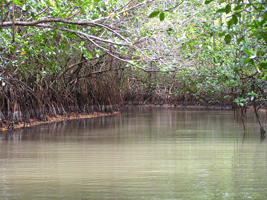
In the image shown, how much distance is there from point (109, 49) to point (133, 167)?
602 centimetres

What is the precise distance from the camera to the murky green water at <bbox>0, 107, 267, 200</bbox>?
3014 millimetres

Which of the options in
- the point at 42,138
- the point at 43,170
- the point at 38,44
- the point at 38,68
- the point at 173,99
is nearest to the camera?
the point at 43,170

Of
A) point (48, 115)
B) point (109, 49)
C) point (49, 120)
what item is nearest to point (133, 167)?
point (109, 49)

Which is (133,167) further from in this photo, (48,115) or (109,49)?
(48,115)

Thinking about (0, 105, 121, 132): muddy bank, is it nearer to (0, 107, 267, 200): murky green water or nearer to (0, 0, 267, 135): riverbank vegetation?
(0, 0, 267, 135): riverbank vegetation

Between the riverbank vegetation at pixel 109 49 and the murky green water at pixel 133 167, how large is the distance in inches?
35.3

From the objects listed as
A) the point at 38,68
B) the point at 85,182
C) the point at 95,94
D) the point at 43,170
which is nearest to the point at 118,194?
the point at 85,182

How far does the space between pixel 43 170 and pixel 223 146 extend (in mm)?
2676

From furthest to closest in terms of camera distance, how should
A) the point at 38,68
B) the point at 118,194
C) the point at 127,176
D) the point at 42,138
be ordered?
the point at 38,68 < the point at 42,138 < the point at 127,176 < the point at 118,194

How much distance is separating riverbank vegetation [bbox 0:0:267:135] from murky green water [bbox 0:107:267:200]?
896 millimetres

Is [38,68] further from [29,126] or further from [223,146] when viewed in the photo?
[223,146]

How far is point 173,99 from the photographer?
20.8 meters

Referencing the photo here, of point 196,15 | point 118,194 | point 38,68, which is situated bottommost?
point 118,194

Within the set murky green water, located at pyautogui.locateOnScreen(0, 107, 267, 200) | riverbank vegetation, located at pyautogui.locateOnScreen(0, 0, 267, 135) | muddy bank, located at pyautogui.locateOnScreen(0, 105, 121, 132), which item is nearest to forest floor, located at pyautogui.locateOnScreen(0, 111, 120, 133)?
muddy bank, located at pyautogui.locateOnScreen(0, 105, 121, 132)
